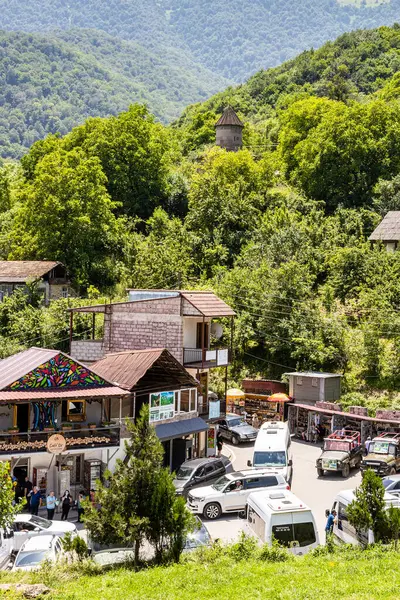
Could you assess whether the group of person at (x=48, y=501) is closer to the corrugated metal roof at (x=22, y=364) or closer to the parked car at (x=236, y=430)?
the corrugated metal roof at (x=22, y=364)

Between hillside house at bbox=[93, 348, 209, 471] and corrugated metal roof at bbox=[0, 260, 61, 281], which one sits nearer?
hillside house at bbox=[93, 348, 209, 471]

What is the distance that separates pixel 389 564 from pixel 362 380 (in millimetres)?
27130

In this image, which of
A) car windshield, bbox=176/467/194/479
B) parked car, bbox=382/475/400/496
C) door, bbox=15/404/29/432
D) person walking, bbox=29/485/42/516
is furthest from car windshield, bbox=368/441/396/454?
door, bbox=15/404/29/432

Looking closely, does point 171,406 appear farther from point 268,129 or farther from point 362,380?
point 268,129

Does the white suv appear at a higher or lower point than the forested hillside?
lower

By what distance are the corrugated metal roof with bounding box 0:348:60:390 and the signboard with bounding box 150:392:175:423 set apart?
5110 mm

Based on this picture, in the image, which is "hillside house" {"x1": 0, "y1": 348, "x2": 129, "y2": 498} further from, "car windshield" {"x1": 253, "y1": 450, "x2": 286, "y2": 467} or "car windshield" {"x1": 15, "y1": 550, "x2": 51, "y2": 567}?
"car windshield" {"x1": 15, "y1": 550, "x2": 51, "y2": 567}

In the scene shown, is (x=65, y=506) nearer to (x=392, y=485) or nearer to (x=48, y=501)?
(x=48, y=501)

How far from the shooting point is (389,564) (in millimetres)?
17172

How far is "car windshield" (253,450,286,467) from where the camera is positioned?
30891 millimetres

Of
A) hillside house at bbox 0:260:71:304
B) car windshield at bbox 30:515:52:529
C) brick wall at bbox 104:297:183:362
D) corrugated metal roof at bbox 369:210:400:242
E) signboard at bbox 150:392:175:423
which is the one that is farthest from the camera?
corrugated metal roof at bbox 369:210:400:242

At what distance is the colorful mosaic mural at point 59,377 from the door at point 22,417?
176cm

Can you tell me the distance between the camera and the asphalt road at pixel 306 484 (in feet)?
84.3

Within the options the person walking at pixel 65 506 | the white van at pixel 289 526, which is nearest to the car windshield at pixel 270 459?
the person walking at pixel 65 506
